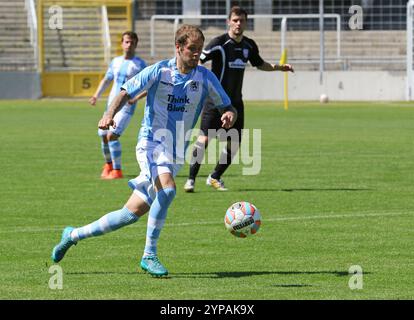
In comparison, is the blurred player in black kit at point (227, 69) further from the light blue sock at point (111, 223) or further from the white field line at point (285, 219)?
Answer: the light blue sock at point (111, 223)

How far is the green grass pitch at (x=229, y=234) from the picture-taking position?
866cm

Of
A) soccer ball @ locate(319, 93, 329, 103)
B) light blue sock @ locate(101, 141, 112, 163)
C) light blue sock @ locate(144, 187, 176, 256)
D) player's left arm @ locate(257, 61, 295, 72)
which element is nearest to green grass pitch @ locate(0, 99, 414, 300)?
light blue sock @ locate(144, 187, 176, 256)

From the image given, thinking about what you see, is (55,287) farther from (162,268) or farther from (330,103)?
(330,103)

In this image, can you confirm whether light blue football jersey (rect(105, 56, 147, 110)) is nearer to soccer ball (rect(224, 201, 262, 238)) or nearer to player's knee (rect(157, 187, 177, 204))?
soccer ball (rect(224, 201, 262, 238))

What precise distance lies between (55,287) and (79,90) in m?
35.3

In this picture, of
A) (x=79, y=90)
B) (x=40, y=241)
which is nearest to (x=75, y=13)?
(x=79, y=90)

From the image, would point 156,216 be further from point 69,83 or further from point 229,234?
point 69,83

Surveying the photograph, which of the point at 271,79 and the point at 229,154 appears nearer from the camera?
the point at 229,154

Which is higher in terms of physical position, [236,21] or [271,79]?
[236,21]

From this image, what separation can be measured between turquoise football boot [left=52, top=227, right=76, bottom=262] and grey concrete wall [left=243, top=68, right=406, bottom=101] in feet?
104

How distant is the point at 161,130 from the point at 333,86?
3187 centimetres

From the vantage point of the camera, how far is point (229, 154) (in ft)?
52.2

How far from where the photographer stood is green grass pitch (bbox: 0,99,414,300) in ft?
28.4

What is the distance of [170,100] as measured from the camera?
9484mm
